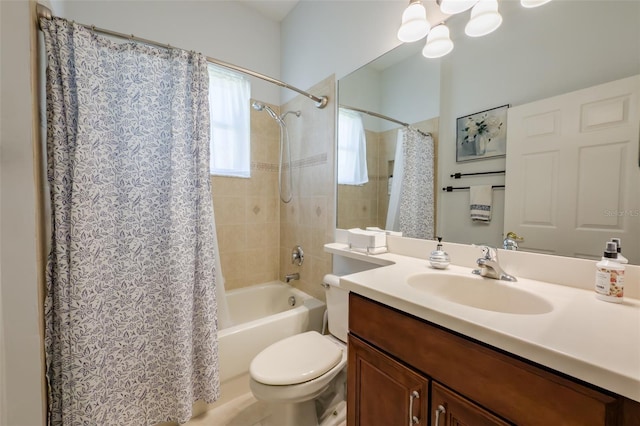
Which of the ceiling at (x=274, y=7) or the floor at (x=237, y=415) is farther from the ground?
the ceiling at (x=274, y=7)

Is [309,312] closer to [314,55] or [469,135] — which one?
[469,135]

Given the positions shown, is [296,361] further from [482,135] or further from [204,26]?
[204,26]

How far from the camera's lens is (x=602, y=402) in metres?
0.42

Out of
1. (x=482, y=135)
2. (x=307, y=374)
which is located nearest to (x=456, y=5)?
(x=482, y=135)

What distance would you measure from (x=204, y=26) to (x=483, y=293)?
257 cm

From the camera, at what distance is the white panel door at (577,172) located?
2.36 ft

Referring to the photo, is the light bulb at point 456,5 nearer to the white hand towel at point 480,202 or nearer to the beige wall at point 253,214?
the white hand towel at point 480,202

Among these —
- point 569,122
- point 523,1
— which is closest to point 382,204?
point 569,122

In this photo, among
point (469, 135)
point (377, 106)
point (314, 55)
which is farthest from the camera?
point (314, 55)

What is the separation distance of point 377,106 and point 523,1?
0.71 m

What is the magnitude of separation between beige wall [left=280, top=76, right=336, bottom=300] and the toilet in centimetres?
42

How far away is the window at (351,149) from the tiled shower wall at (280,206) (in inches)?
3.1

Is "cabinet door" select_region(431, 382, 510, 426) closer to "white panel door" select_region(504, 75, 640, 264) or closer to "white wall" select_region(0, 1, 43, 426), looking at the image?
"white panel door" select_region(504, 75, 640, 264)

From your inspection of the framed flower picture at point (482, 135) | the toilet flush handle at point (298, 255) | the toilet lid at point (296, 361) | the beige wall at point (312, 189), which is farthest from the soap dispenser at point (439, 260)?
the toilet flush handle at point (298, 255)
